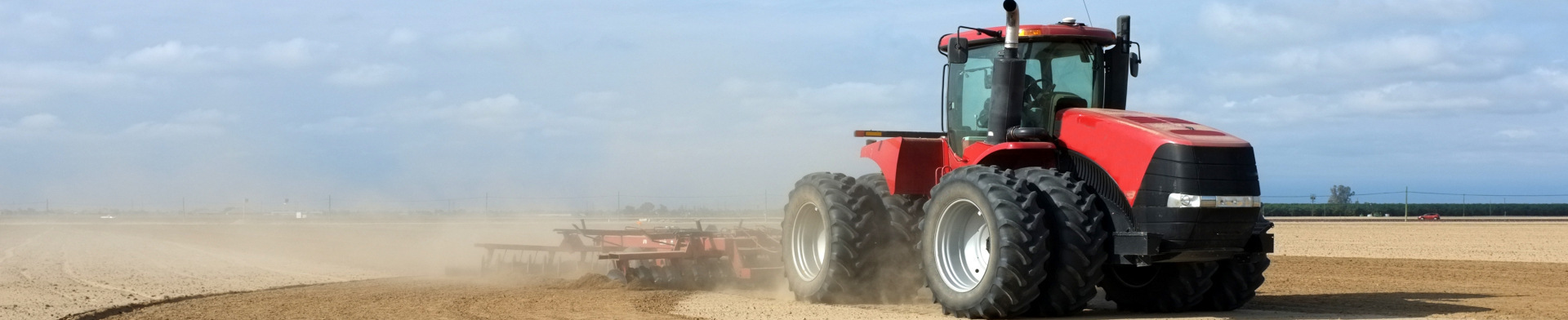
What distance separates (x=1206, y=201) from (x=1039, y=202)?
1103mm

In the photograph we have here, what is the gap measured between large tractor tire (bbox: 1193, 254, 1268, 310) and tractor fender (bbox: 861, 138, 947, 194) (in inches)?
96.8

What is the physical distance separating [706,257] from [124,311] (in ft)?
18.5

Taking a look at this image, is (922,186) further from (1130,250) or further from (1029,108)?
(1130,250)

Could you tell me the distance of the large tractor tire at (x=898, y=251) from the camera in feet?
36.8

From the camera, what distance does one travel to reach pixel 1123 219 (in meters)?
9.12

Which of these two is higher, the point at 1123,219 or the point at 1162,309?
the point at 1123,219

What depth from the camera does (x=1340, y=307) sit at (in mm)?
11070

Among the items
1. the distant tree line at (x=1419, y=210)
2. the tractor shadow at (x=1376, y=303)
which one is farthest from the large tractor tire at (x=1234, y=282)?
the distant tree line at (x=1419, y=210)

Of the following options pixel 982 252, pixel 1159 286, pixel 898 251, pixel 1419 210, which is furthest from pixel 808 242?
pixel 1419 210

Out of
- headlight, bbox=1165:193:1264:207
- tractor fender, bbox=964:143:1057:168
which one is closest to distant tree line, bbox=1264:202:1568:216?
tractor fender, bbox=964:143:1057:168

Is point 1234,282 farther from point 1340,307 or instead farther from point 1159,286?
point 1340,307

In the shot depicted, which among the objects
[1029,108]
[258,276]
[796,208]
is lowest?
[258,276]

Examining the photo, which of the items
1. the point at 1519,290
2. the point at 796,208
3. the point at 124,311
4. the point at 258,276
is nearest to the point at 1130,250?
the point at 796,208

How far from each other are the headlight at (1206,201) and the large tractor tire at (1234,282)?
117 centimetres
